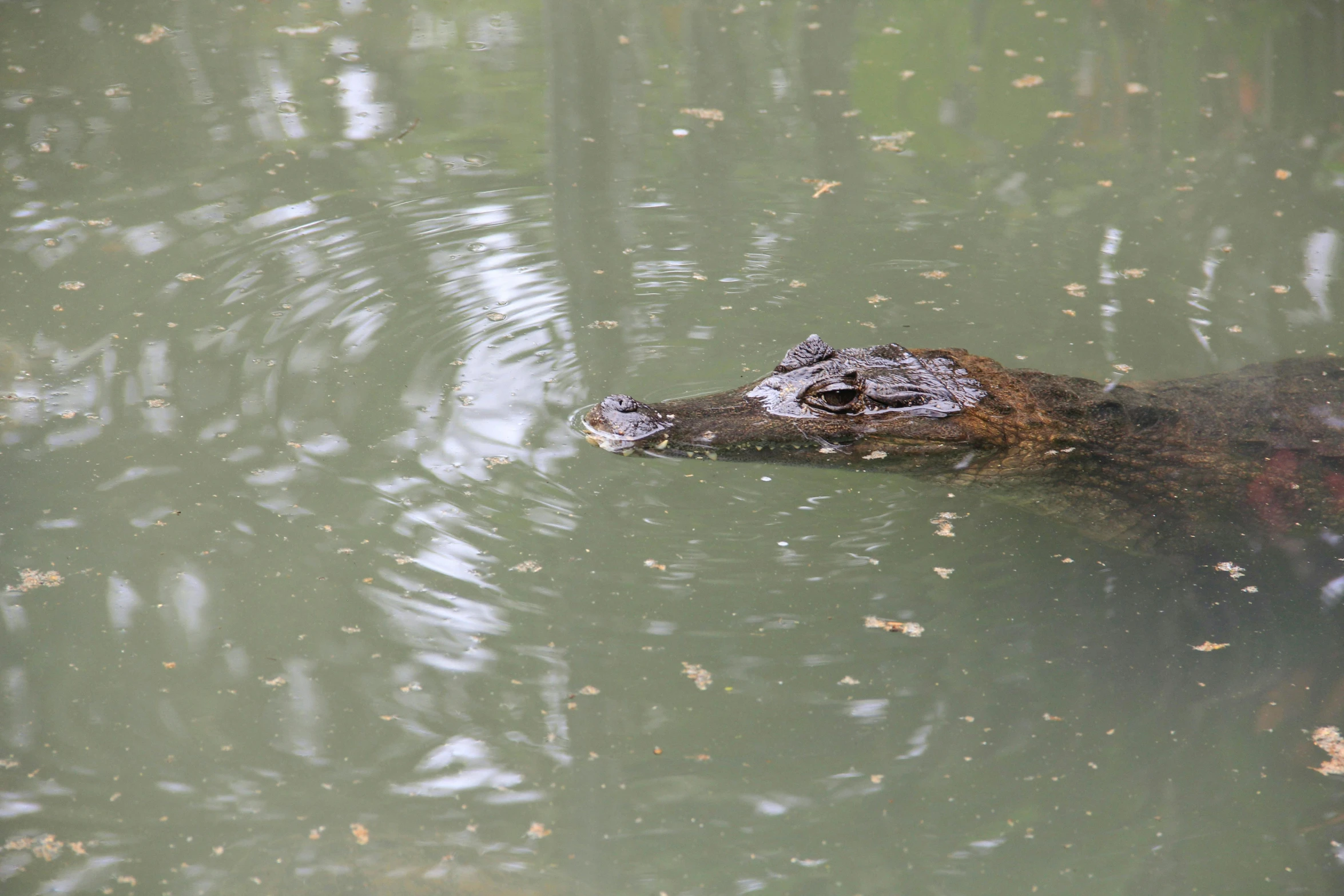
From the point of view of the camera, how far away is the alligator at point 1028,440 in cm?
433

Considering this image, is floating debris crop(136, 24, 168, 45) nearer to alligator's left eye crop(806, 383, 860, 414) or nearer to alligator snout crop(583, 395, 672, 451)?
alligator snout crop(583, 395, 672, 451)

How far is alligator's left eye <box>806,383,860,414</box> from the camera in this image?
448cm

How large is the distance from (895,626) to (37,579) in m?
3.31

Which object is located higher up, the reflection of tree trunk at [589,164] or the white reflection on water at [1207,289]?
the reflection of tree trunk at [589,164]

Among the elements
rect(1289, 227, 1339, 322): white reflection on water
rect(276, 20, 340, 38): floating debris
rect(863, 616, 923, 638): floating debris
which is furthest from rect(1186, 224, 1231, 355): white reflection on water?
rect(276, 20, 340, 38): floating debris

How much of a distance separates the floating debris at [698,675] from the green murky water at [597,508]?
0.9 inches

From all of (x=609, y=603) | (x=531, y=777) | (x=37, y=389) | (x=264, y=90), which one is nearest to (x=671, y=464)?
(x=609, y=603)

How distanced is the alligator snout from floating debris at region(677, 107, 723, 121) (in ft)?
12.4

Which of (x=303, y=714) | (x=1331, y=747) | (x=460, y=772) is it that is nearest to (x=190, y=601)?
(x=303, y=714)

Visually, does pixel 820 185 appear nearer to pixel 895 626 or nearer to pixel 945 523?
pixel 945 523

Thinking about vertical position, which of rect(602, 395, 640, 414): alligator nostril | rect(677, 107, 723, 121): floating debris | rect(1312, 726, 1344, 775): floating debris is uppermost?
rect(677, 107, 723, 121): floating debris

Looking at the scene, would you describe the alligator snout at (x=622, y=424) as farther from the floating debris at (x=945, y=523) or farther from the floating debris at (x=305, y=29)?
the floating debris at (x=305, y=29)

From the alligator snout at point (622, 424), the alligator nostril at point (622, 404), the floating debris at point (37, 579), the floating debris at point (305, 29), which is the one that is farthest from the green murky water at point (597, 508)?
the floating debris at point (305, 29)

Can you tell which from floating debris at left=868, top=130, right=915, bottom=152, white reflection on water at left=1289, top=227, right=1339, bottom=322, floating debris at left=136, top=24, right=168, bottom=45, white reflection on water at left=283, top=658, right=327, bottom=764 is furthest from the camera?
floating debris at left=136, top=24, right=168, bottom=45
